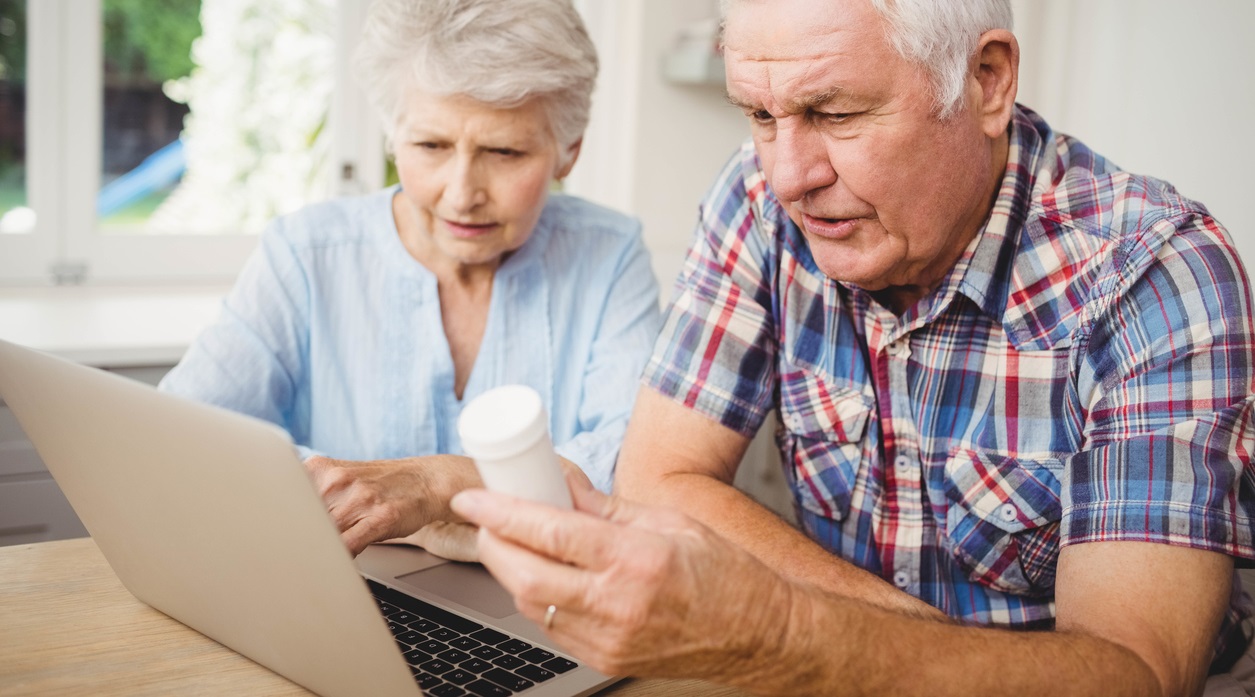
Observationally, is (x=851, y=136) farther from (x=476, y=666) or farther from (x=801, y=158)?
(x=476, y=666)

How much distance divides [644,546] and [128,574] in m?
0.55

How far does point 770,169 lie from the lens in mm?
1162

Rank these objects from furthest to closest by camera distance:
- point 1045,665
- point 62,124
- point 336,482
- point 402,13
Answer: point 62,124 < point 402,13 < point 336,482 < point 1045,665

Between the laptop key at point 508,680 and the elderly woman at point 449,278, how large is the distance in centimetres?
60

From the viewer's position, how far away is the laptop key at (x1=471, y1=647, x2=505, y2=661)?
0.92m

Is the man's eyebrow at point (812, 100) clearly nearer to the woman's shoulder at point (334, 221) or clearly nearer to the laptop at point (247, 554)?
the laptop at point (247, 554)

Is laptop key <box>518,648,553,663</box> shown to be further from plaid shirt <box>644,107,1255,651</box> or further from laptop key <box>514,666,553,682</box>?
plaid shirt <box>644,107,1255,651</box>

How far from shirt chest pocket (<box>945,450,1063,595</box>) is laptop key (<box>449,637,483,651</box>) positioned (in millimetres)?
585

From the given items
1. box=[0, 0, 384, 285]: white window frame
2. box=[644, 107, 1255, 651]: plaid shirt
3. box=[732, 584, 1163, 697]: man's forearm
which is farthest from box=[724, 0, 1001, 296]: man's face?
box=[0, 0, 384, 285]: white window frame

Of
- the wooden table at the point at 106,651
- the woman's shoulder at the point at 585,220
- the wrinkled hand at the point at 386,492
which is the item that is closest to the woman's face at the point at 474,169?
the woman's shoulder at the point at 585,220

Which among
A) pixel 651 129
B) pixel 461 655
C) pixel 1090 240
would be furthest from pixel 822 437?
pixel 651 129

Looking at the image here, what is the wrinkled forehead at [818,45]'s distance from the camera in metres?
1.07

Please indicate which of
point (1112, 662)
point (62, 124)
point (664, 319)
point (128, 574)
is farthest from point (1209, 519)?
point (62, 124)

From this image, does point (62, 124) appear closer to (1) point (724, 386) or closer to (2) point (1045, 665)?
(1) point (724, 386)
